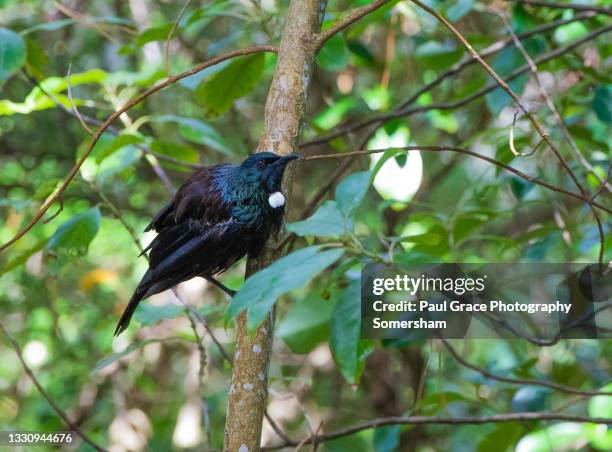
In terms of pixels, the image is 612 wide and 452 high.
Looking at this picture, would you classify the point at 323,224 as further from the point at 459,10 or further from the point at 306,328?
the point at 459,10

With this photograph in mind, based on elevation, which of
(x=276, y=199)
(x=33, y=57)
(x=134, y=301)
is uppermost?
(x=33, y=57)

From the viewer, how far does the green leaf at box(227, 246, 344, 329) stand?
145 cm

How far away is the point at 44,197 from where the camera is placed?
10.1 feet

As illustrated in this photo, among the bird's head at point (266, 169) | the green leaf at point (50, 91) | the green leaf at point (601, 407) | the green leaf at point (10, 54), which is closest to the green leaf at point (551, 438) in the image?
the green leaf at point (601, 407)

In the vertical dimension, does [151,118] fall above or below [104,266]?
below

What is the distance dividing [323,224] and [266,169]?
539 millimetres

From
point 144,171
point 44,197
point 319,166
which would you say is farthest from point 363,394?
point 44,197

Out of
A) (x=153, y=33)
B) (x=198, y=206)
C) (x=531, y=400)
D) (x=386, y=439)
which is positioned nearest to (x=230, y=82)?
(x=153, y=33)

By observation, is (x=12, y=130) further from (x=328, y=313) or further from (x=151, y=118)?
(x=328, y=313)

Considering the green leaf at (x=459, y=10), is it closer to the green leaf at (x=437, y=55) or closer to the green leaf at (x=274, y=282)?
the green leaf at (x=437, y=55)

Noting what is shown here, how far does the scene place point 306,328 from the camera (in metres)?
2.75

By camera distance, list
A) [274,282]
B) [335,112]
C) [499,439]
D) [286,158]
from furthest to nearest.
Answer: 1. [335,112]
2. [499,439]
3. [286,158]
4. [274,282]

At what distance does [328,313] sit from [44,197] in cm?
132

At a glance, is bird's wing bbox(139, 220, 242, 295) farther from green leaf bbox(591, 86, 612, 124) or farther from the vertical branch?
green leaf bbox(591, 86, 612, 124)
